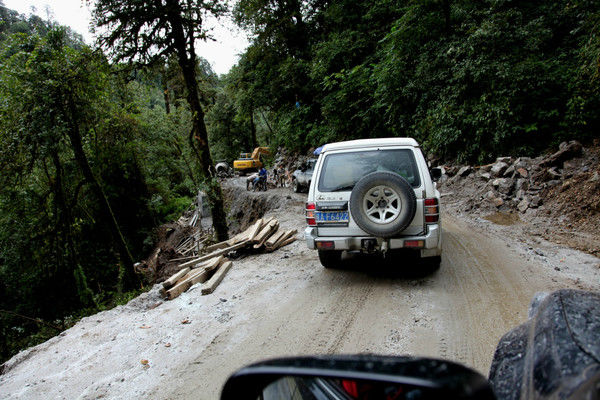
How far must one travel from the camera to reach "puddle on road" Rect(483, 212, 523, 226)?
859 cm

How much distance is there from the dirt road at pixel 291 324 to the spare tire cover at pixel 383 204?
3.53 feet

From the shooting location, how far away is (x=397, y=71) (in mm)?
15719

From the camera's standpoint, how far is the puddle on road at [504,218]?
28.2 ft

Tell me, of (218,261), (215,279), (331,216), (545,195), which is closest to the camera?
(331,216)

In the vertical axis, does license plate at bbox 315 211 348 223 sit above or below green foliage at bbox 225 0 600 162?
below

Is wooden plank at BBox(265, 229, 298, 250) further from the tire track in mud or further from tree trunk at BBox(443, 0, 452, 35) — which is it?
tree trunk at BBox(443, 0, 452, 35)

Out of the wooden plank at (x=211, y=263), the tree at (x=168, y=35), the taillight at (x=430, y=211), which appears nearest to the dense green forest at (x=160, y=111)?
the tree at (x=168, y=35)

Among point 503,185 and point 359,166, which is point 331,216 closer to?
point 359,166

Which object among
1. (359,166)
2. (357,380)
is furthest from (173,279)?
(357,380)

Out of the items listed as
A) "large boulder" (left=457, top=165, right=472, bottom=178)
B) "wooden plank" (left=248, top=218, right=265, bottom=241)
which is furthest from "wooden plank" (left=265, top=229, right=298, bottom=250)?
"large boulder" (left=457, top=165, right=472, bottom=178)

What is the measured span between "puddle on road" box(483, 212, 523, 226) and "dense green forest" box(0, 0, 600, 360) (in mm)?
3059

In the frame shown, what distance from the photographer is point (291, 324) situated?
4.25m

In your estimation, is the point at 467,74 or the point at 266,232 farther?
the point at 467,74

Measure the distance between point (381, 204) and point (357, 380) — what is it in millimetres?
4028
